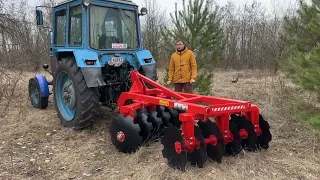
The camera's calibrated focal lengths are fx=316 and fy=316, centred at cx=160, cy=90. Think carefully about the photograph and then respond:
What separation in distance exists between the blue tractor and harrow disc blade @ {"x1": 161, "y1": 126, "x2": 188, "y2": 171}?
5.73ft

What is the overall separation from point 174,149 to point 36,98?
459 cm

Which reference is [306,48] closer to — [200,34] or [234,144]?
[200,34]

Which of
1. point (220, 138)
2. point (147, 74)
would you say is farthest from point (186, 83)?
point (220, 138)

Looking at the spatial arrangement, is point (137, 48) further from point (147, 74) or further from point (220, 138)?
point (220, 138)

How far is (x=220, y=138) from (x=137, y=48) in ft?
8.97

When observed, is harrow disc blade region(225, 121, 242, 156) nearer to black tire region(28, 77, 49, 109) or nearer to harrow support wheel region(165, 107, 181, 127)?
harrow support wheel region(165, 107, 181, 127)

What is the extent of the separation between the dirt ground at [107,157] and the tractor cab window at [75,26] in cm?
153

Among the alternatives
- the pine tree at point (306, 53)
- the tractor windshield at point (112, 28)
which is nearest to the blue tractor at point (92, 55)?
the tractor windshield at point (112, 28)

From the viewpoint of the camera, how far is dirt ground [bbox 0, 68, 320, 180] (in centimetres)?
370

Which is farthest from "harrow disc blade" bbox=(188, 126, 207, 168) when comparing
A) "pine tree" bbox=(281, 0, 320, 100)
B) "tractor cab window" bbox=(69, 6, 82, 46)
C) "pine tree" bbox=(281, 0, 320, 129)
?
"tractor cab window" bbox=(69, 6, 82, 46)

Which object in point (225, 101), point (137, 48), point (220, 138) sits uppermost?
point (137, 48)

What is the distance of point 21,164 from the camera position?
4.11 m

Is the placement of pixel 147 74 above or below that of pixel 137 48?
below

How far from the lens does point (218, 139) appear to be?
3.87 m
